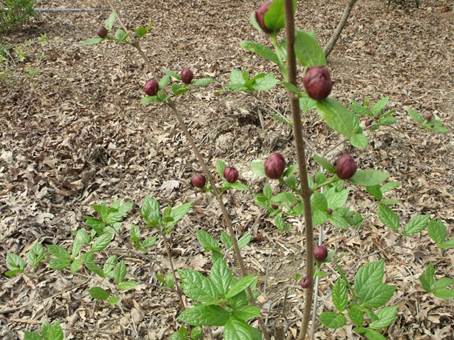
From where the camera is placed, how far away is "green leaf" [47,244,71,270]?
154 centimetres

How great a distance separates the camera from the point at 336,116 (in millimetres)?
739

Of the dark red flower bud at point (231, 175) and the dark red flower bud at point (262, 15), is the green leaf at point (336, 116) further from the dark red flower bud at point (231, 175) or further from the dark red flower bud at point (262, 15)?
the dark red flower bud at point (231, 175)

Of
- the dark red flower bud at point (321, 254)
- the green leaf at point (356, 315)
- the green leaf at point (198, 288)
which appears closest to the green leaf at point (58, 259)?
the green leaf at point (198, 288)

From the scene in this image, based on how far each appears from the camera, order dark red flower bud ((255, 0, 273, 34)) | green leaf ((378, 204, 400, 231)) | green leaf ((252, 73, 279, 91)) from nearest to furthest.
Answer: dark red flower bud ((255, 0, 273, 34)) → green leaf ((252, 73, 279, 91)) → green leaf ((378, 204, 400, 231))

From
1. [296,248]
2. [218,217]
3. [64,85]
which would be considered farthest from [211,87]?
[296,248]

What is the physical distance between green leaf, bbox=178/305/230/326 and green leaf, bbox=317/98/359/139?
57 cm

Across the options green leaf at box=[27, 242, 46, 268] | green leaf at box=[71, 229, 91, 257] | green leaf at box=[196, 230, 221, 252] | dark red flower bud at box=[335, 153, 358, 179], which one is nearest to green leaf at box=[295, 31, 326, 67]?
dark red flower bud at box=[335, 153, 358, 179]

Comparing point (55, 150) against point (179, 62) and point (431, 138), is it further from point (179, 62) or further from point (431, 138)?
point (431, 138)

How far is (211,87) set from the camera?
4.71 metres

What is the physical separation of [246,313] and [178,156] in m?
2.76

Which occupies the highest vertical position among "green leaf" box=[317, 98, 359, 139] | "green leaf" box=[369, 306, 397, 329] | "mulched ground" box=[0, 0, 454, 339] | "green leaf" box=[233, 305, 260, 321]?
"green leaf" box=[317, 98, 359, 139]

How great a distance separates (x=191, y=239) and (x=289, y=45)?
2361 mm

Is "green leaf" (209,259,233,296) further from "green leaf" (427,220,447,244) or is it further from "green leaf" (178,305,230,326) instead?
"green leaf" (427,220,447,244)

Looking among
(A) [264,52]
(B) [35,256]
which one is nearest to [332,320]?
(A) [264,52]
